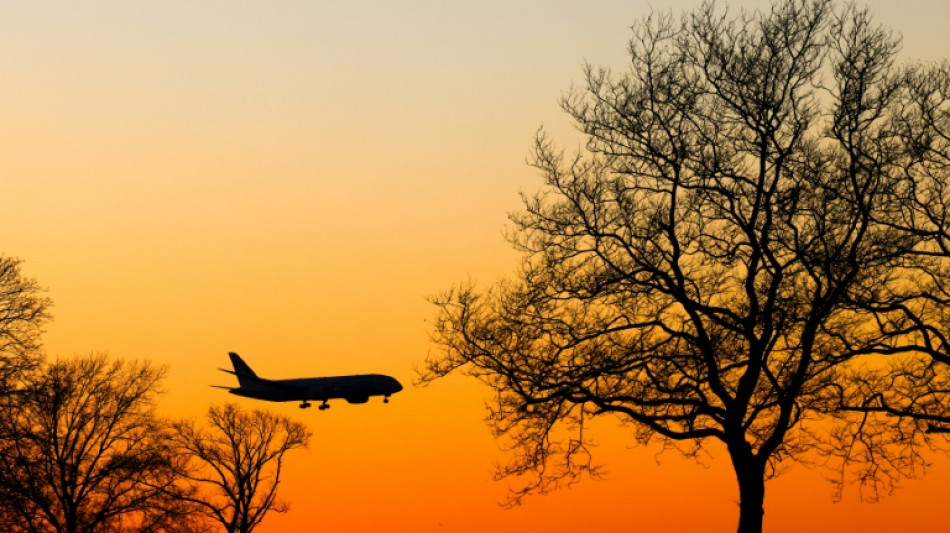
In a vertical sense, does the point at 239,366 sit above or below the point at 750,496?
above

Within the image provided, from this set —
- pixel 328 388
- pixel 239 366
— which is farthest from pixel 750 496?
pixel 239 366

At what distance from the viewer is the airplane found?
111125 mm

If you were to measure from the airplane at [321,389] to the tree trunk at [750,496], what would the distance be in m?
78.1

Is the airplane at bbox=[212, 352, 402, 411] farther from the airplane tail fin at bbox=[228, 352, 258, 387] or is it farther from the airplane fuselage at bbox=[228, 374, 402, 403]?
the airplane tail fin at bbox=[228, 352, 258, 387]

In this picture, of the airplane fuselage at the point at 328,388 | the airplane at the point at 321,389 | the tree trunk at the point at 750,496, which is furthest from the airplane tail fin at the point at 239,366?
the tree trunk at the point at 750,496

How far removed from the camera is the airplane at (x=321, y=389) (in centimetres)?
11112

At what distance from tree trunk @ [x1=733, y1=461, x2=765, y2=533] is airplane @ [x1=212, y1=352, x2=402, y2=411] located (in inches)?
3074

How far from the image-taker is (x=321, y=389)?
11488 cm

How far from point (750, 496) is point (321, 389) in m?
89.6

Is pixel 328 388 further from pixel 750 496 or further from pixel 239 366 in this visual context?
pixel 750 496

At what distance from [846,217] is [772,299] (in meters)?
2.34

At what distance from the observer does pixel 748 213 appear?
89.7 ft

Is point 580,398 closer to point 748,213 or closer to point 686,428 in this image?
point 686,428

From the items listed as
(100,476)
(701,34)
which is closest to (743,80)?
(701,34)
